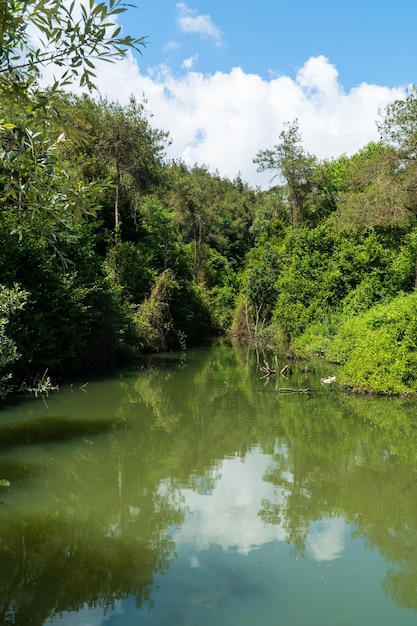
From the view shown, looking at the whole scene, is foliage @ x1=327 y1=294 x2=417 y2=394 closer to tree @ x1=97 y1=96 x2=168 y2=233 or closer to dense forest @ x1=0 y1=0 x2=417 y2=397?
dense forest @ x1=0 y1=0 x2=417 y2=397

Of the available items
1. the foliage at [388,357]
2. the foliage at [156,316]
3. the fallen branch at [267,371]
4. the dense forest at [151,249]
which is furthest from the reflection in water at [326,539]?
the foliage at [156,316]

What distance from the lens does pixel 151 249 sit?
1189 inches

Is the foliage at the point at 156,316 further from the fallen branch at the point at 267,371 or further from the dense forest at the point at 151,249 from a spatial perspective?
the fallen branch at the point at 267,371

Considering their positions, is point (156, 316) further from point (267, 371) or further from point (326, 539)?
point (326, 539)

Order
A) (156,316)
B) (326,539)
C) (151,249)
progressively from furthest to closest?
(151,249) < (156,316) < (326,539)

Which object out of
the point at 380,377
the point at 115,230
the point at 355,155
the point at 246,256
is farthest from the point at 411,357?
the point at 246,256

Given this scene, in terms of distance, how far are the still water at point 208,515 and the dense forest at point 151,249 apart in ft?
5.83

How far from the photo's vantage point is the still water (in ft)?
16.5

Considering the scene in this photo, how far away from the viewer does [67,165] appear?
4.44m

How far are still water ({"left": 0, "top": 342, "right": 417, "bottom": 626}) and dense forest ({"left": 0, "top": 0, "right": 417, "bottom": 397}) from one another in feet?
5.83

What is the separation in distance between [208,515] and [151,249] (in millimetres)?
24114

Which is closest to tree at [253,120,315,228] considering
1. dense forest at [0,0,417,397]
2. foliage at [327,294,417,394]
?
dense forest at [0,0,417,397]

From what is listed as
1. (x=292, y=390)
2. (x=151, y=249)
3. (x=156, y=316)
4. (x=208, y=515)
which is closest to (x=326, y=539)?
(x=208, y=515)

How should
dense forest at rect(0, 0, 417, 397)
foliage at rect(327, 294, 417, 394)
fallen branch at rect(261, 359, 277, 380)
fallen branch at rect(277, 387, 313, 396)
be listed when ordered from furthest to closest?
fallen branch at rect(261, 359, 277, 380)
fallen branch at rect(277, 387, 313, 396)
foliage at rect(327, 294, 417, 394)
dense forest at rect(0, 0, 417, 397)
